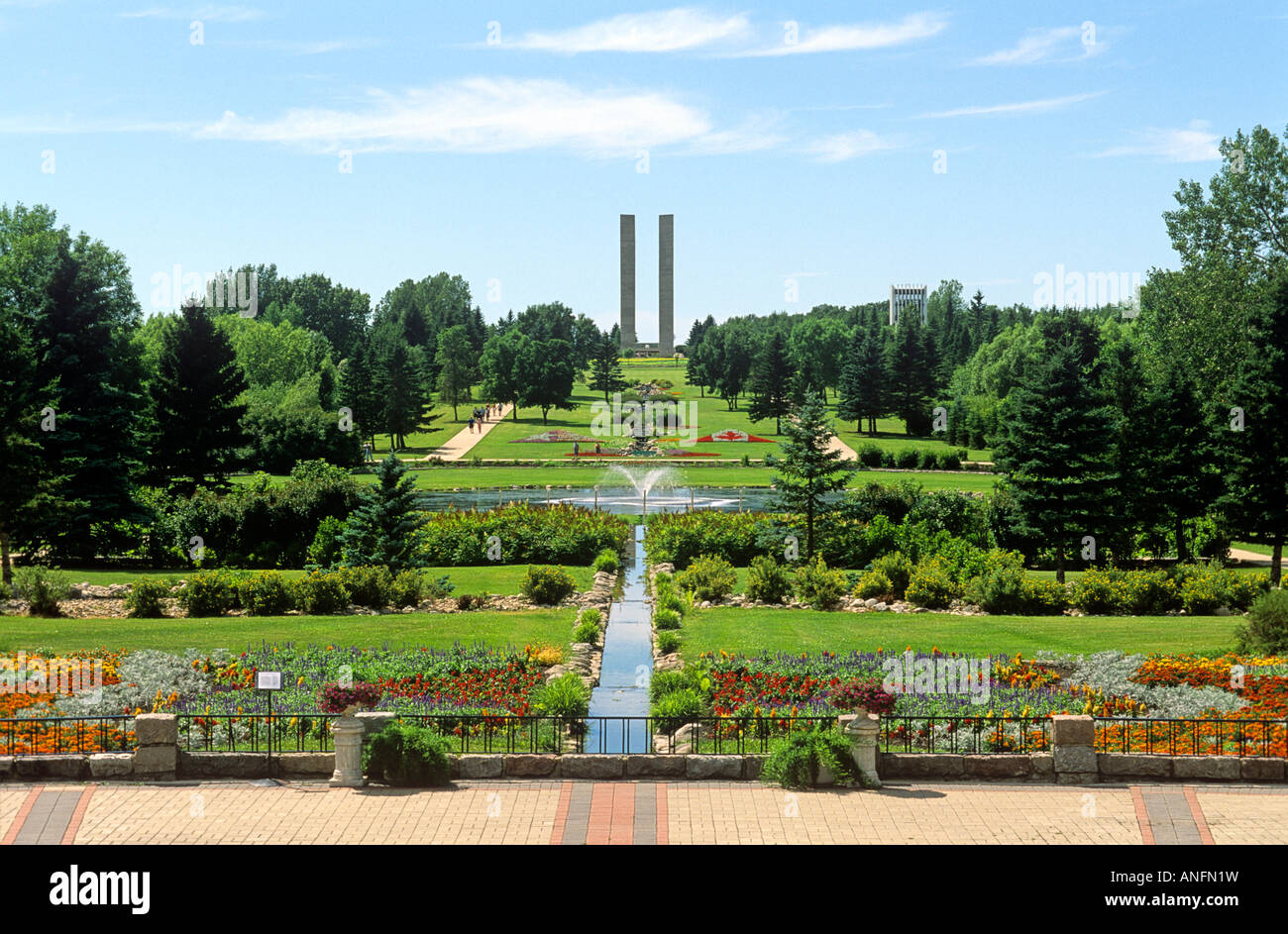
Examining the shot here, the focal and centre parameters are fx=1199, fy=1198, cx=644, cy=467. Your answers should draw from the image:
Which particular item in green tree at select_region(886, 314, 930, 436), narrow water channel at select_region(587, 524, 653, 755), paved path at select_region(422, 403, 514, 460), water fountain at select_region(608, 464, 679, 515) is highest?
green tree at select_region(886, 314, 930, 436)

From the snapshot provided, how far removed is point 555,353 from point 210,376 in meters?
76.8

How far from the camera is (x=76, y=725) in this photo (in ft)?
60.0

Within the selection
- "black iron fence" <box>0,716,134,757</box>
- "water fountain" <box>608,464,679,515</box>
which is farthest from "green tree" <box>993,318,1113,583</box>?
"black iron fence" <box>0,716,134,757</box>

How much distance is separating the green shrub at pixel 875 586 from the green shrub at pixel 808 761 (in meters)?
17.7

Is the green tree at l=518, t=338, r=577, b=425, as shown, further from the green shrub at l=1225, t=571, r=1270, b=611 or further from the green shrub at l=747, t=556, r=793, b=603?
the green shrub at l=1225, t=571, r=1270, b=611

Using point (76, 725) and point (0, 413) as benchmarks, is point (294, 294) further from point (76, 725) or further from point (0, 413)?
point (76, 725)

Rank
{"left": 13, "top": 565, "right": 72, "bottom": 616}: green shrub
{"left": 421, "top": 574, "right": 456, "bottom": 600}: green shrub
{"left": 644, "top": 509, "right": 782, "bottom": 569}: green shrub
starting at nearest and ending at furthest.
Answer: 1. {"left": 13, "top": 565, "right": 72, "bottom": 616}: green shrub
2. {"left": 421, "top": 574, "right": 456, "bottom": 600}: green shrub
3. {"left": 644, "top": 509, "right": 782, "bottom": 569}: green shrub

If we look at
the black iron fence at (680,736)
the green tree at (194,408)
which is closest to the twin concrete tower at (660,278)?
the green tree at (194,408)

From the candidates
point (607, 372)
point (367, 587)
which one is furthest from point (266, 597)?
point (607, 372)

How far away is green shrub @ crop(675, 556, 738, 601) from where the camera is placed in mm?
34469

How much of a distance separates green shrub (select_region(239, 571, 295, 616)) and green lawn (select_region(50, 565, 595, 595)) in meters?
4.14

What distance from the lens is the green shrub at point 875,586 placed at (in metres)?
33.8

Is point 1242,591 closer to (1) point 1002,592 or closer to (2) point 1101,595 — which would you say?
(2) point 1101,595

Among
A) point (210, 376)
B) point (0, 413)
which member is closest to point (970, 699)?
point (0, 413)
